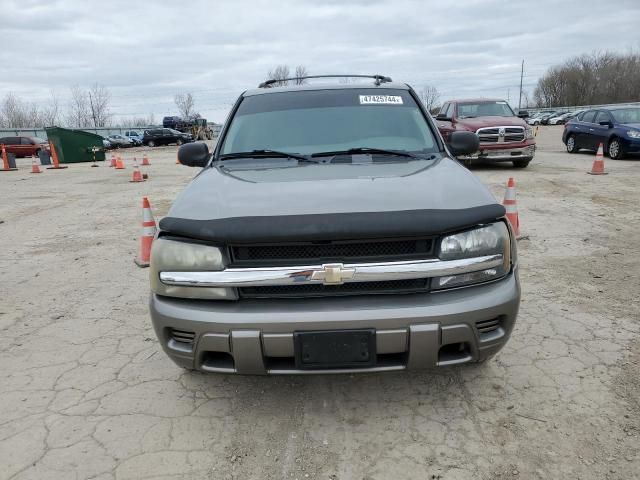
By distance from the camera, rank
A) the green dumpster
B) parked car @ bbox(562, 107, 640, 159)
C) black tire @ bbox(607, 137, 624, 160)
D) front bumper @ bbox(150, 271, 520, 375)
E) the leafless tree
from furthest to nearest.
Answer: the leafless tree
the green dumpster
black tire @ bbox(607, 137, 624, 160)
parked car @ bbox(562, 107, 640, 159)
front bumper @ bbox(150, 271, 520, 375)

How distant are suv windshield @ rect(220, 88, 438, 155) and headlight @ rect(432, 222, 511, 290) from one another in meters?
1.14

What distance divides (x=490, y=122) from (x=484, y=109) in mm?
1059

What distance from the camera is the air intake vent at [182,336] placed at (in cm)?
218

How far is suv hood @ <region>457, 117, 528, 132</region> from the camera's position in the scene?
38.8 feet

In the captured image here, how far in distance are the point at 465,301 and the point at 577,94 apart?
90.5m

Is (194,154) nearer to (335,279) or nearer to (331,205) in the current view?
(331,205)

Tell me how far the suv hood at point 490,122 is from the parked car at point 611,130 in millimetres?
3663

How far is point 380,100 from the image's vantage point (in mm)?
3605

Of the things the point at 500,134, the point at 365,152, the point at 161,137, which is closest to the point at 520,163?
the point at 500,134

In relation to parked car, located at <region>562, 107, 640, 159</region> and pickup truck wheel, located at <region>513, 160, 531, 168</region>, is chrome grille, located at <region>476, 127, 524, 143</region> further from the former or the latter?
parked car, located at <region>562, 107, 640, 159</region>

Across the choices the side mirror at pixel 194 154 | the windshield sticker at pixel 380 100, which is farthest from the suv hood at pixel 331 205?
the windshield sticker at pixel 380 100

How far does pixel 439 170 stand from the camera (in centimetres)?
273

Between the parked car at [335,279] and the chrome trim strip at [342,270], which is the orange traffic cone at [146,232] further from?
the chrome trim strip at [342,270]

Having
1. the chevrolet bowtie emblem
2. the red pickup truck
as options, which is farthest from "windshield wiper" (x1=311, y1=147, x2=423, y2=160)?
the red pickup truck
